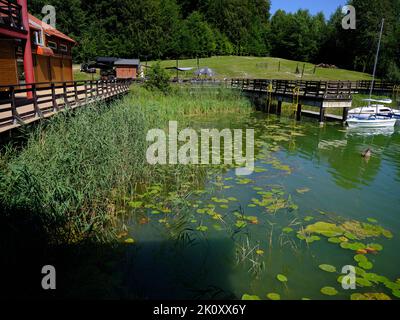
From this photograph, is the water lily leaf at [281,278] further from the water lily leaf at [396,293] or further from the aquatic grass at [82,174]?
the aquatic grass at [82,174]

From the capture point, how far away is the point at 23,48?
572 inches

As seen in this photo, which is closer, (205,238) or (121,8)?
(205,238)

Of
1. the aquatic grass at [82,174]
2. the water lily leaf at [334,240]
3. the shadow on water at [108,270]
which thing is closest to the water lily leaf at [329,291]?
the shadow on water at [108,270]

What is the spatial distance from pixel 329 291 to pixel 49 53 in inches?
797

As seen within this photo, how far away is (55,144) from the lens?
8297mm

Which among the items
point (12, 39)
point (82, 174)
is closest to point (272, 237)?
point (82, 174)

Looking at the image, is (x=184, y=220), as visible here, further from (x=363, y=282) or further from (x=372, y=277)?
(x=372, y=277)

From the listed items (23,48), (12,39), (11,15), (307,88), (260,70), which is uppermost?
(11,15)

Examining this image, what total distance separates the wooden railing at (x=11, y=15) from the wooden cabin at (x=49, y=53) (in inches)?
118

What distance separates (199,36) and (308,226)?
78526 millimetres

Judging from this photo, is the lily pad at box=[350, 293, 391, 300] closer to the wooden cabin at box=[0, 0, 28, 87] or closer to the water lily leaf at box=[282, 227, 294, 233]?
the water lily leaf at box=[282, 227, 294, 233]

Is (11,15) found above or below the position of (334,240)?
above
